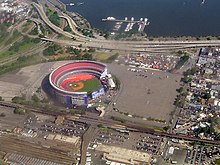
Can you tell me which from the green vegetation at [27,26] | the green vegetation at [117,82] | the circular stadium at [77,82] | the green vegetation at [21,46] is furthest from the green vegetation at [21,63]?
the green vegetation at [117,82]

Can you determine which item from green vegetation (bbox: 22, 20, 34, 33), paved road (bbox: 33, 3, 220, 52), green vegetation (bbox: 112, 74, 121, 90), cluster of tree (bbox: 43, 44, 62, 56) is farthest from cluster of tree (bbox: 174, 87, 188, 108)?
green vegetation (bbox: 22, 20, 34, 33)

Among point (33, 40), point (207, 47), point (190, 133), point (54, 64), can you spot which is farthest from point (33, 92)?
point (207, 47)

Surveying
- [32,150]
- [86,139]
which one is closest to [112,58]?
[86,139]

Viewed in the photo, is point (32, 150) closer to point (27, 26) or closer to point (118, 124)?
point (118, 124)

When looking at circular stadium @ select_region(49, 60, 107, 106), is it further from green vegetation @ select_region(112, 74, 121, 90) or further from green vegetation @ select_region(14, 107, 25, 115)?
green vegetation @ select_region(14, 107, 25, 115)

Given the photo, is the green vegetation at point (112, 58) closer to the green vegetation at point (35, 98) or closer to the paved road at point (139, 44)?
the paved road at point (139, 44)

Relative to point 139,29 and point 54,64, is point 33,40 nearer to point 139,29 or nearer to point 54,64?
point 54,64
